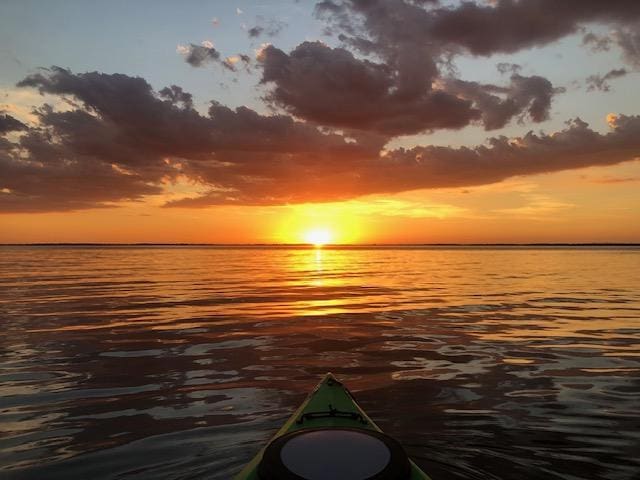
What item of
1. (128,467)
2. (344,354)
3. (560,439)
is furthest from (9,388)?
(560,439)

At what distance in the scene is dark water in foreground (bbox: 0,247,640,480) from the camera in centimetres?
719

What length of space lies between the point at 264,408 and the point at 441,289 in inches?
987

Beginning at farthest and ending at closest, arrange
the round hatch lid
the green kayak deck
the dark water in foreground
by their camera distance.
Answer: the dark water in foreground, the green kayak deck, the round hatch lid

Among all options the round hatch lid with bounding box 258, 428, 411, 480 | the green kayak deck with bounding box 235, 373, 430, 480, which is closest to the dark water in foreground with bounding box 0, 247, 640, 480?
the green kayak deck with bounding box 235, 373, 430, 480

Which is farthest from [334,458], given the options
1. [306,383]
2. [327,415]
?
[306,383]

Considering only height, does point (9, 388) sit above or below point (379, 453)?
below

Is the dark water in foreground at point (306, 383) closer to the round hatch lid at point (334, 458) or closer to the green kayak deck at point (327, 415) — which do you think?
the green kayak deck at point (327, 415)

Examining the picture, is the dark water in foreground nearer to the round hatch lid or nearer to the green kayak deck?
the green kayak deck

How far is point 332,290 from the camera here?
107ft

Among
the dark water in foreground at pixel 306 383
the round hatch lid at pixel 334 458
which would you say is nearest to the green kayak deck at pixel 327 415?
the round hatch lid at pixel 334 458

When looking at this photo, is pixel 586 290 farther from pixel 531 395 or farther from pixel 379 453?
pixel 379 453

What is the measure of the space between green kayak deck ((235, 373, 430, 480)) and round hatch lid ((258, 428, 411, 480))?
0.34 meters

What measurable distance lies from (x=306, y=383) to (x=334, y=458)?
619 centimetres

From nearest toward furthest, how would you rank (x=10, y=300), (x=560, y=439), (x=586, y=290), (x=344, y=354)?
(x=560, y=439) < (x=344, y=354) < (x=10, y=300) < (x=586, y=290)
